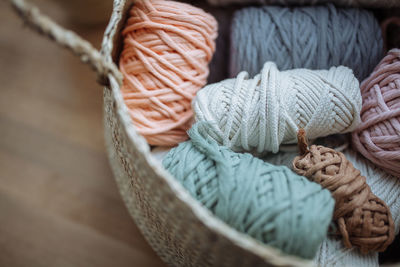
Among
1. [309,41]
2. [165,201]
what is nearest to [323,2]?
[309,41]

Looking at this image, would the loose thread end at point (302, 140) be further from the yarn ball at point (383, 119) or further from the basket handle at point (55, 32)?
the basket handle at point (55, 32)

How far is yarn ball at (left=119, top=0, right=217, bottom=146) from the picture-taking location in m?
0.52

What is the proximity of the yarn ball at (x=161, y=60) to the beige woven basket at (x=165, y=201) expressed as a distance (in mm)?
74

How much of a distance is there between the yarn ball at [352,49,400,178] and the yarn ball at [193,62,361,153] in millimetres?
42

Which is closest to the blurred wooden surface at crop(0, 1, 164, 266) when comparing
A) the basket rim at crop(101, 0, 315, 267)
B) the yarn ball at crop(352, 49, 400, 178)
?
the basket rim at crop(101, 0, 315, 267)

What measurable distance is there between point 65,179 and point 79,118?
188 mm

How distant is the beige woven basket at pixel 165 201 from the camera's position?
0.33 m

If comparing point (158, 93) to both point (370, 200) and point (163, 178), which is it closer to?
point (163, 178)

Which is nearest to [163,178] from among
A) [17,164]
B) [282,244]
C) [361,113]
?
[282,244]

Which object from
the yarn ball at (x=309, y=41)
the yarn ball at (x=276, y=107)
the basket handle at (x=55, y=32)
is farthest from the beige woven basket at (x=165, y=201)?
the yarn ball at (x=309, y=41)

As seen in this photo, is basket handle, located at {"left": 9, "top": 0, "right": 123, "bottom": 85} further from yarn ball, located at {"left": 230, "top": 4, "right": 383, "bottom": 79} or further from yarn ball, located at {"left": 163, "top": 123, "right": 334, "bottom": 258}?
yarn ball, located at {"left": 230, "top": 4, "right": 383, "bottom": 79}

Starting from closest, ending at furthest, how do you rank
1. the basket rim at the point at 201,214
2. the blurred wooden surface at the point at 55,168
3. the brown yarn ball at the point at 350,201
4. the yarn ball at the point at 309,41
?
the basket rim at the point at 201,214 < the brown yarn ball at the point at 350,201 < the yarn ball at the point at 309,41 < the blurred wooden surface at the point at 55,168

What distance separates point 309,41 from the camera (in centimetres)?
59

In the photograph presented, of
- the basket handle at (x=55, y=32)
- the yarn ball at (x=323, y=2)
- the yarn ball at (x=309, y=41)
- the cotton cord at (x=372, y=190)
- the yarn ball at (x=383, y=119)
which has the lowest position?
the cotton cord at (x=372, y=190)
